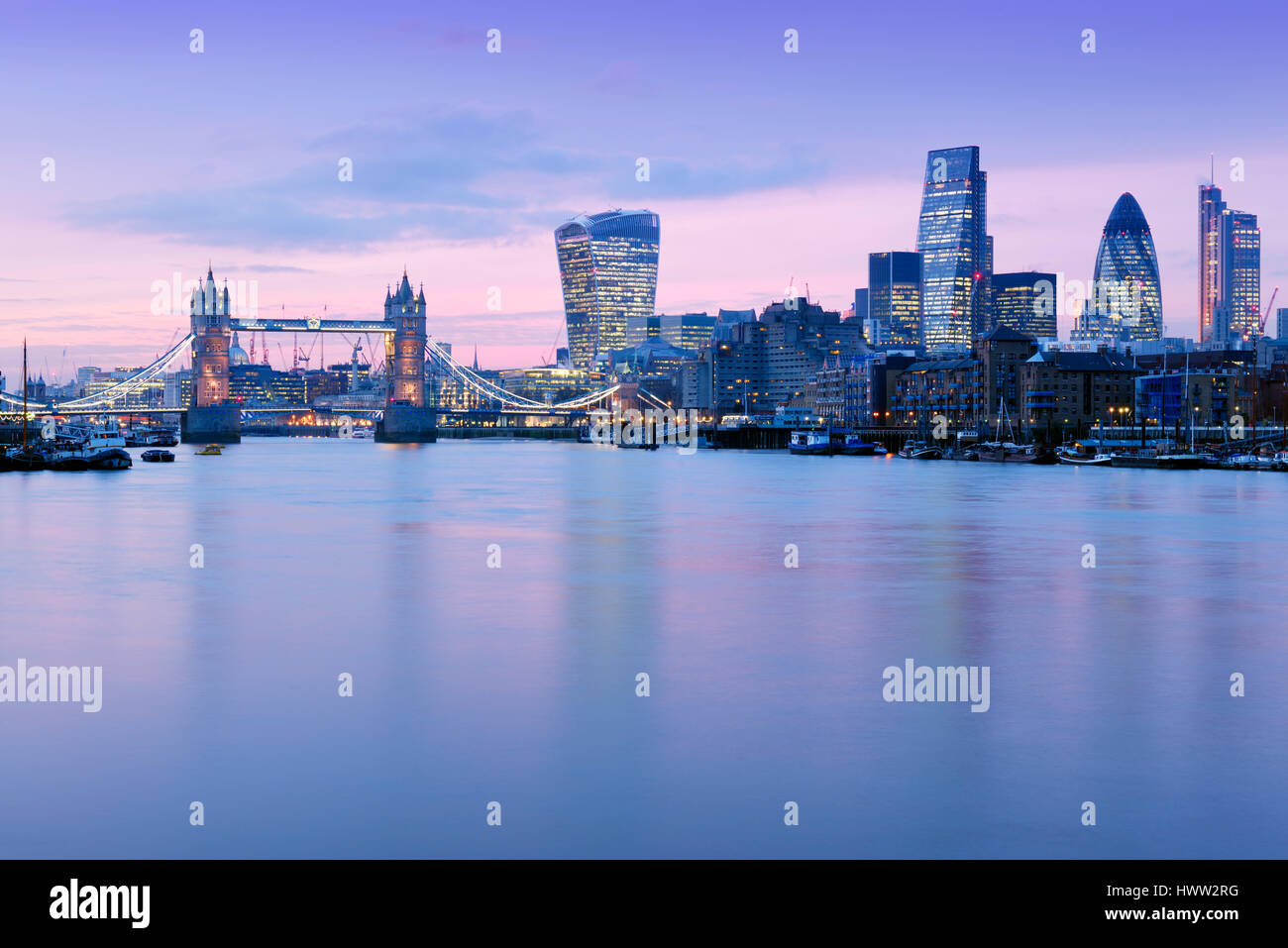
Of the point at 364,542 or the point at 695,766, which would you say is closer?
the point at 695,766

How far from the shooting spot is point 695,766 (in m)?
11.6

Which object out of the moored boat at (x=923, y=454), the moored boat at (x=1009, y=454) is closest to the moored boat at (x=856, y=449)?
the moored boat at (x=923, y=454)

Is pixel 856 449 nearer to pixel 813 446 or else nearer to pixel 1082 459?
pixel 813 446

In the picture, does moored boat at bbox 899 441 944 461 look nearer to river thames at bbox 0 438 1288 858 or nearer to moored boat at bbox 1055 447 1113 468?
moored boat at bbox 1055 447 1113 468

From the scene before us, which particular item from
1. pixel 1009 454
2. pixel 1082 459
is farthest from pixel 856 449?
pixel 1082 459

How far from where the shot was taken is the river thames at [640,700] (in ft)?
32.6

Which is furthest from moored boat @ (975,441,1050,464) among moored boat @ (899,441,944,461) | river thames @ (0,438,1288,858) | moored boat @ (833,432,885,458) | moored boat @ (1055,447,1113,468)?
river thames @ (0,438,1288,858)

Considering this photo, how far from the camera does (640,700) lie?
14.5m

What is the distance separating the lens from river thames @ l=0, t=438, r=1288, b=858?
32.6 feet

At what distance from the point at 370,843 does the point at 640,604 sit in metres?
13.5
